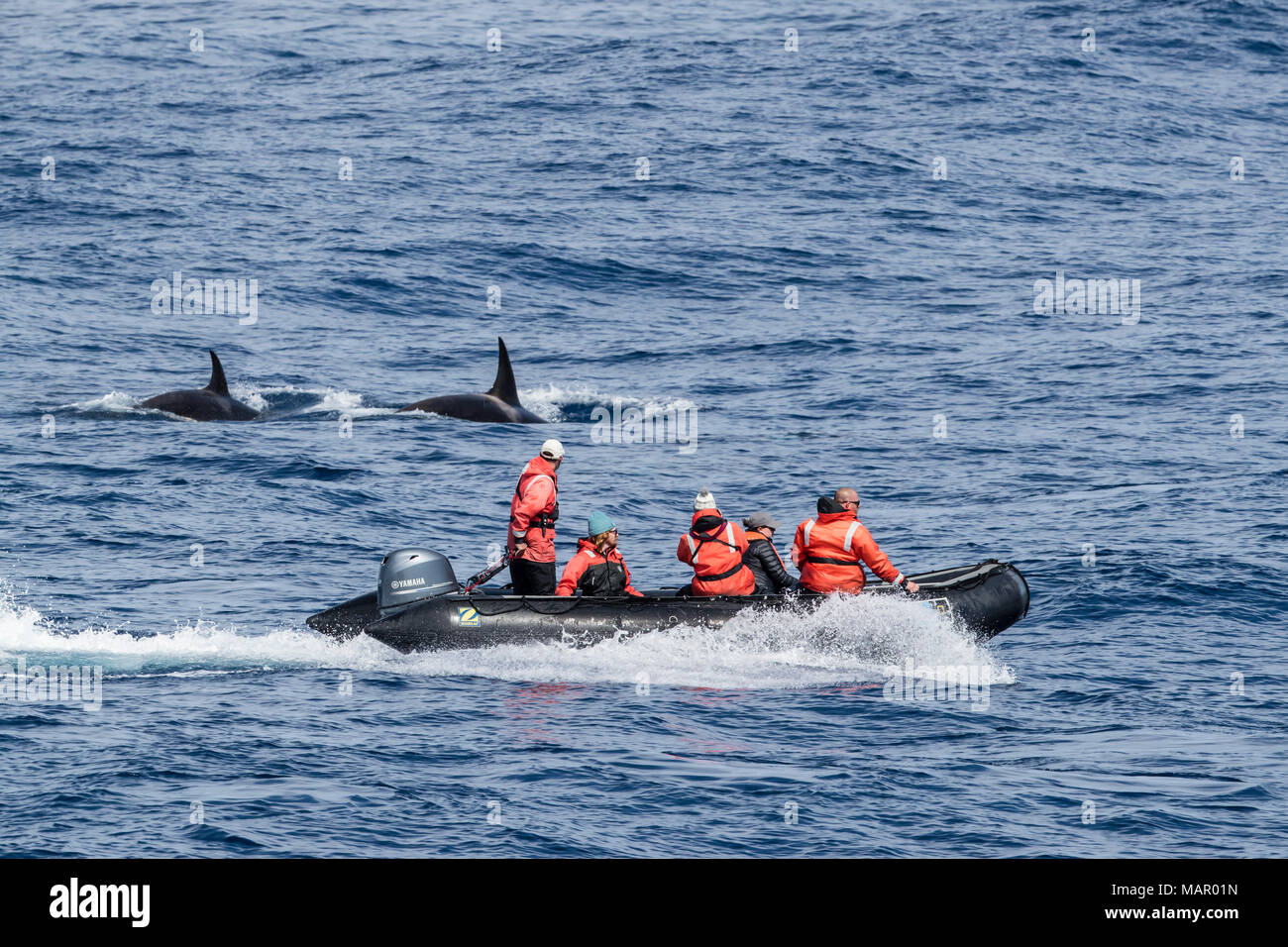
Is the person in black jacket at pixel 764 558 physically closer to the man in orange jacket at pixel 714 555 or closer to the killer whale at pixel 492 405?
the man in orange jacket at pixel 714 555

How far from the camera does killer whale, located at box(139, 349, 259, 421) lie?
1176 inches

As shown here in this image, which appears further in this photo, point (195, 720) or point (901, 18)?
point (901, 18)

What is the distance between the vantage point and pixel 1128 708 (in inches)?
597

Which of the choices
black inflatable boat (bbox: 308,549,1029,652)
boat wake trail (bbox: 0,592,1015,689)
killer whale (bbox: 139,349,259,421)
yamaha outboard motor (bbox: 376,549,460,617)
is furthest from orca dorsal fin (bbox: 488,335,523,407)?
boat wake trail (bbox: 0,592,1015,689)

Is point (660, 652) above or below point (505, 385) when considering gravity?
below

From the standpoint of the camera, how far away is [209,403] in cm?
3011

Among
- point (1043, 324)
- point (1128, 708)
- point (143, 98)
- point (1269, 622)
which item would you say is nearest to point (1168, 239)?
point (1043, 324)

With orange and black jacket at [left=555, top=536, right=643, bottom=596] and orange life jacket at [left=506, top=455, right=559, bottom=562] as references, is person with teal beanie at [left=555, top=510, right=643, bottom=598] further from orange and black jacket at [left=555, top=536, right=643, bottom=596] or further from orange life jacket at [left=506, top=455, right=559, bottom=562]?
orange life jacket at [left=506, top=455, right=559, bottom=562]

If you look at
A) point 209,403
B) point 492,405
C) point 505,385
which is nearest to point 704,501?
point 492,405

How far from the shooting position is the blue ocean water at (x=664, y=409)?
12852 mm

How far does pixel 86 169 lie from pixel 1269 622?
152 ft

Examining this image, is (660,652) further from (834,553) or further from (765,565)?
(834,553)

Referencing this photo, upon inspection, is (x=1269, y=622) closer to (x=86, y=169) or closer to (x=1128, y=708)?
(x=1128, y=708)

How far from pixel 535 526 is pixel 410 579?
5.50 feet
